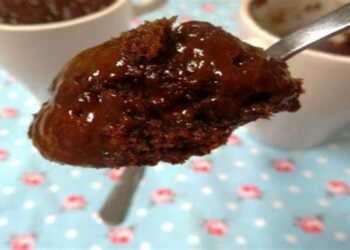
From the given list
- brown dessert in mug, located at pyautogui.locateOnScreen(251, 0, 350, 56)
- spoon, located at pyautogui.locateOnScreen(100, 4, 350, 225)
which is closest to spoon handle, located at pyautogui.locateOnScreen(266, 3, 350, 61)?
spoon, located at pyautogui.locateOnScreen(100, 4, 350, 225)

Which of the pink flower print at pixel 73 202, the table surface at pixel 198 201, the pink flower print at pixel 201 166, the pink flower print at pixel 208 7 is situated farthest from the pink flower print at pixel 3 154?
the pink flower print at pixel 208 7

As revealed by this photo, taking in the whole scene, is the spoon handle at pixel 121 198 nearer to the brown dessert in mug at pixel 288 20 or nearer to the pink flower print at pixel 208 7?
the brown dessert in mug at pixel 288 20

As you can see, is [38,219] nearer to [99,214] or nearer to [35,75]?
[99,214]

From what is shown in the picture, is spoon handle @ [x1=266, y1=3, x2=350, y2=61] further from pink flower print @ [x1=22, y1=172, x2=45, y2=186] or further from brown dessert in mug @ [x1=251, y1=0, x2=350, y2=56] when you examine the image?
pink flower print @ [x1=22, y1=172, x2=45, y2=186]

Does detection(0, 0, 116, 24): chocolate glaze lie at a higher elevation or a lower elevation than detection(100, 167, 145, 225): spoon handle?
higher

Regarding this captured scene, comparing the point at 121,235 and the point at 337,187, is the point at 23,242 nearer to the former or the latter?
the point at 121,235

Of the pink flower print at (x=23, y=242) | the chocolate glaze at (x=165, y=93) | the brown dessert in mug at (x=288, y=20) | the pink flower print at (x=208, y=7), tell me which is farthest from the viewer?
the pink flower print at (x=208, y=7)

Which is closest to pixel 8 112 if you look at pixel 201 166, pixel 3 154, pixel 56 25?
pixel 3 154
